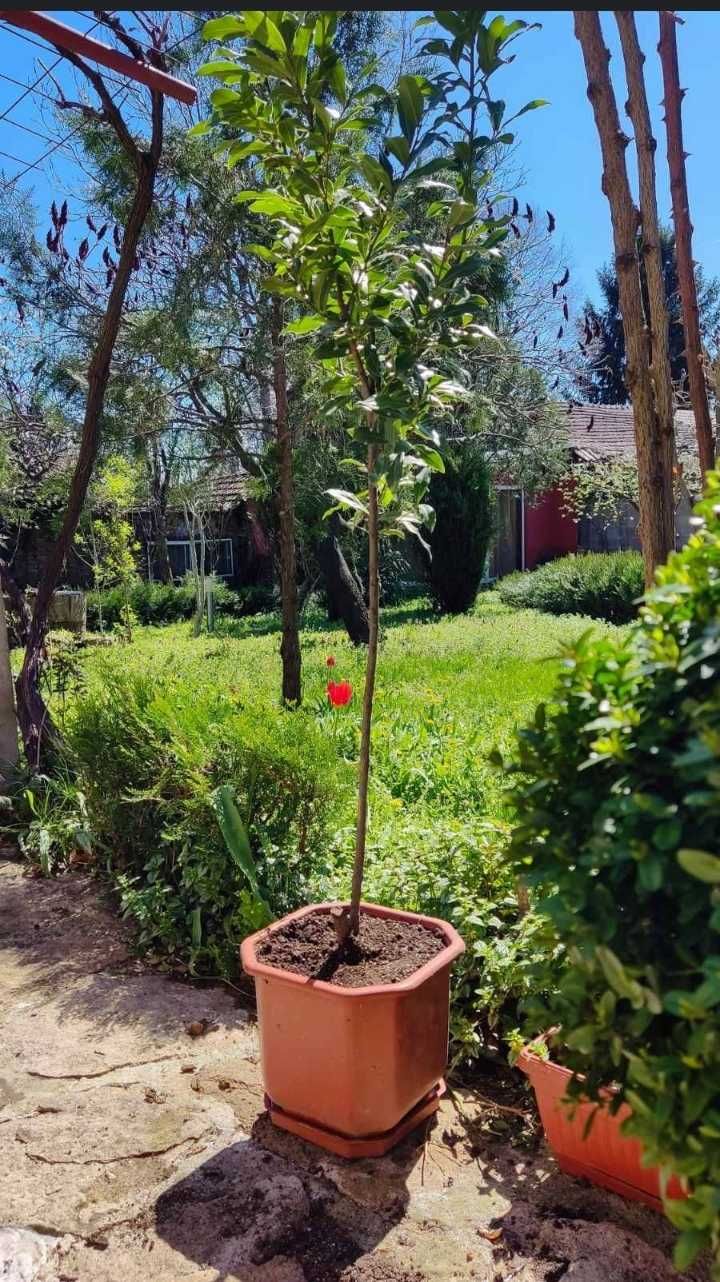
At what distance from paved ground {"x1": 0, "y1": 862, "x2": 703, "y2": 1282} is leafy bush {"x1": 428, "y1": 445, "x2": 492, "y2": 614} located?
36.3 feet

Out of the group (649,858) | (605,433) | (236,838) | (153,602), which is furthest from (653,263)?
(605,433)

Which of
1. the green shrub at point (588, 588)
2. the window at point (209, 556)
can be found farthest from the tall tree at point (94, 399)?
the window at point (209, 556)

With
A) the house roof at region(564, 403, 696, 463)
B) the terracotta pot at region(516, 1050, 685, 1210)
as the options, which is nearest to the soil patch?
the terracotta pot at region(516, 1050, 685, 1210)

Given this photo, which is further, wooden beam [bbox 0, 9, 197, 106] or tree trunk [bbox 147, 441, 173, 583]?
tree trunk [bbox 147, 441, 173, 583]

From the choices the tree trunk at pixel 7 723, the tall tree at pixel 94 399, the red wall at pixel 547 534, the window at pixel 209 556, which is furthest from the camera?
the red wall at pixel 547 534

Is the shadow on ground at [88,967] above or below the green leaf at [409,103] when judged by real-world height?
below

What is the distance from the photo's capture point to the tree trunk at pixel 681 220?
187 cm

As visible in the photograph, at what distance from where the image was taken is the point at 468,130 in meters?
1.82

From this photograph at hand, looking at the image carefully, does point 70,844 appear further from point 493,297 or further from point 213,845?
point 493,297

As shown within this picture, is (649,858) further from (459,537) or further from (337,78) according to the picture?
(459,537)

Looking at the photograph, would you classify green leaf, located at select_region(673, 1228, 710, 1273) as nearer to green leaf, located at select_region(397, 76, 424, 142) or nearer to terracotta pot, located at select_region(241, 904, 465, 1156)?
terracotta pot, located at select_region(241, 904, 465, 1156)

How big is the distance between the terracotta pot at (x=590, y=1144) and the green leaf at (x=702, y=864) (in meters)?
0.95

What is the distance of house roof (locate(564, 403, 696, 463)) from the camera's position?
1700 centimetres

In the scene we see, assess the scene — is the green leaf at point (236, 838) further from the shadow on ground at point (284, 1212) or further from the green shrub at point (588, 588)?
the green shrub at point (588, 588)
